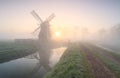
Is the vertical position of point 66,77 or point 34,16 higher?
point 34,16

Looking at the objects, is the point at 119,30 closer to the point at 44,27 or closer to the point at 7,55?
the point at 44,27

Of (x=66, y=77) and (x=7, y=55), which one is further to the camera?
(x=7, y=55)

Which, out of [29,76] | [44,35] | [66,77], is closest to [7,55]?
[29,76]

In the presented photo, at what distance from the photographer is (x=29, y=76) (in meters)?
27.6

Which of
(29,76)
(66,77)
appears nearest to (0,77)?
(29,76)

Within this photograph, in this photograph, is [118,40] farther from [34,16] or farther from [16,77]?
[16,77]

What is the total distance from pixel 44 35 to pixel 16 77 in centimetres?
5807

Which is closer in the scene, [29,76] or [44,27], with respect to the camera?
[29,76]

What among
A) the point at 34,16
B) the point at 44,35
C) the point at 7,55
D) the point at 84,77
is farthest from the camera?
the point at 34,16

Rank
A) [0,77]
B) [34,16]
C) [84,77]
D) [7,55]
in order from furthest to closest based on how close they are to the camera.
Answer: [34,16] < [7,55] < [0,77] < [84,77]

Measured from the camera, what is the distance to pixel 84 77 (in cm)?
1922

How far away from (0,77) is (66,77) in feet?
37.7

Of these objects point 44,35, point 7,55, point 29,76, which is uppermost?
point 44,35

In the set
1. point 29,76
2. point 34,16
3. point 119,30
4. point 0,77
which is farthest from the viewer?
point 119,30
